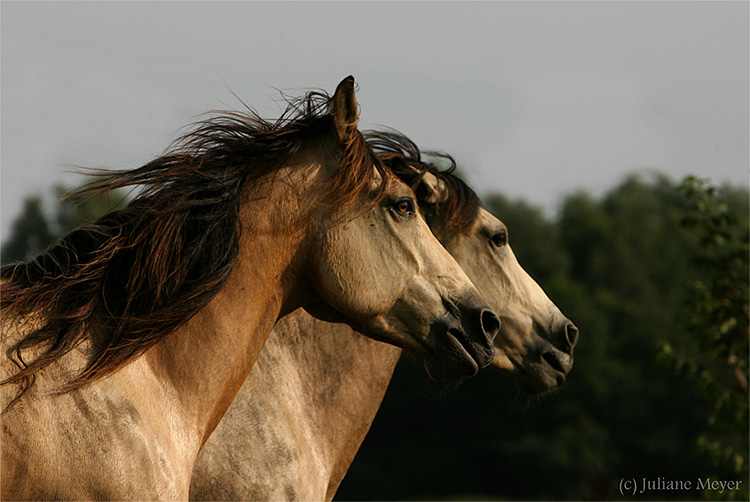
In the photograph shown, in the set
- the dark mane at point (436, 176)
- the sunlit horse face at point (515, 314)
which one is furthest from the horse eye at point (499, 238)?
the dark mane at point (436, 176)

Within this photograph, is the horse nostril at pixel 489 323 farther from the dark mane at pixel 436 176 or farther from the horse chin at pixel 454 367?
the dark mane at pixel 436 176

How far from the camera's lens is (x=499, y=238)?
5.29m

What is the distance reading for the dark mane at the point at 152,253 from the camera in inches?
115

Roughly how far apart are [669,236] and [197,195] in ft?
142

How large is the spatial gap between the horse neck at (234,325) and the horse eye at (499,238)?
7.05 ft

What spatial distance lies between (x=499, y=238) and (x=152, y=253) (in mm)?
2816

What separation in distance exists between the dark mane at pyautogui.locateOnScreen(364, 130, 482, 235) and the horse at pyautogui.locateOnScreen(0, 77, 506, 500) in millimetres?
1215

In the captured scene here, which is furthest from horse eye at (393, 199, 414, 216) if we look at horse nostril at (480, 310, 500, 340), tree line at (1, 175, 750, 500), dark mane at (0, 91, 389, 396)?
tree line at (1, 175, 750, 500)

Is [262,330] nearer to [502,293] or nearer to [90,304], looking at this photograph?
[90,304]

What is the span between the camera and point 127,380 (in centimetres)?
291

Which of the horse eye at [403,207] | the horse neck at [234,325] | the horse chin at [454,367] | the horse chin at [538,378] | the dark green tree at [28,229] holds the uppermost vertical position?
the horse eye at [403,207]

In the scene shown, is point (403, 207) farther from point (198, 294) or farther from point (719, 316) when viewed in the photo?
point (719, 316)

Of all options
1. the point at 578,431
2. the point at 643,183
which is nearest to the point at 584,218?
the point at 643,183

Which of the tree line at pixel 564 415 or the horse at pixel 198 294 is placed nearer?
the horse at pixel 198 294
